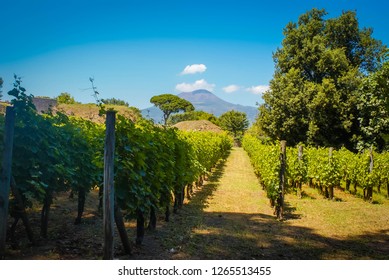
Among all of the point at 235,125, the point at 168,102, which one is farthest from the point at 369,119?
the point at 235,125

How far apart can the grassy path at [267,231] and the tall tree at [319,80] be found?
12156 millimetres

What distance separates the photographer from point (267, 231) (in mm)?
7996

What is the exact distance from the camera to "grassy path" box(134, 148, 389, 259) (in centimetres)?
605

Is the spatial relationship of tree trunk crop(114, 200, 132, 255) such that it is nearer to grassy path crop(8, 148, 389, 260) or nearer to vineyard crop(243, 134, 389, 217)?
grassy path crop(8, 148, 389, 260)

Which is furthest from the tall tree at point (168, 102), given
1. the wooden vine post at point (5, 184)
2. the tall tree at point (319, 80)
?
the wooden vine post at point (5, 184)

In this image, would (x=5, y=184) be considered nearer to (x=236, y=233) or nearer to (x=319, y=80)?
(x=236, y=233)

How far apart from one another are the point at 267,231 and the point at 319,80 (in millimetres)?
21774

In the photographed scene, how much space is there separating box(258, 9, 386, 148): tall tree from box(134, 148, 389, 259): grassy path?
12156 millimetres

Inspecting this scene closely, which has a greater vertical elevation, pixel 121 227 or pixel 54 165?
pixel 54 165

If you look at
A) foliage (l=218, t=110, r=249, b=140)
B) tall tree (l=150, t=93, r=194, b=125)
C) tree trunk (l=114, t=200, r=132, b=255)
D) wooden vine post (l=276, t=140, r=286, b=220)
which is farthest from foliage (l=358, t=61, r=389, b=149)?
foliage (l=218, t=110, r=249, b=140)

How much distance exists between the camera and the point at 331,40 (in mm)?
27328
